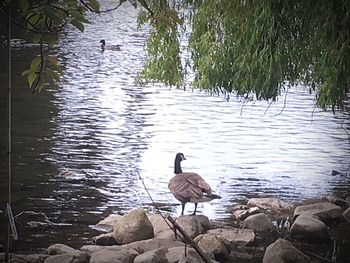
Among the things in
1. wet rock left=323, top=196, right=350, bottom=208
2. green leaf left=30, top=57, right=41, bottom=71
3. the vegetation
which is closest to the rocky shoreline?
wet rock left=323, top=196, right=350, bottom=208

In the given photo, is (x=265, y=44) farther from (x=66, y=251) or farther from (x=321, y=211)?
(x=66, y=251)

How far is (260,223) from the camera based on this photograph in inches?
202

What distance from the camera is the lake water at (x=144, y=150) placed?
575cm

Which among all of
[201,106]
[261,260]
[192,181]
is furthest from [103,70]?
[261,260]

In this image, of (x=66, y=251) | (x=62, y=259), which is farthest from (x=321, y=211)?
(x=62, y=259)

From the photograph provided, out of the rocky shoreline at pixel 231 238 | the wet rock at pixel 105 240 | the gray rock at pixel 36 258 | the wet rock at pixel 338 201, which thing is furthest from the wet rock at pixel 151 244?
the wet rock at pixel 338 201

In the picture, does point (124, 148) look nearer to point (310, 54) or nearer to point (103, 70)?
point (310, 54)

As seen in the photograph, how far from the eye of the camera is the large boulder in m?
4.77

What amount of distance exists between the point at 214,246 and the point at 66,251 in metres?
0.96

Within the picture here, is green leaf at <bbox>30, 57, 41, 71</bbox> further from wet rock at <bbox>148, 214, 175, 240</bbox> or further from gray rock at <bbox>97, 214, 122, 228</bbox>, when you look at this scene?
gray rock at <bbox>97, 214, 122, 228</bbox>

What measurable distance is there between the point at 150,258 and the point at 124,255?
21 cm

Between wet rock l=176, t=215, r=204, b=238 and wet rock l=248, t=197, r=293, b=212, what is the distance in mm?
854

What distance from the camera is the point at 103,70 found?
43.8ft

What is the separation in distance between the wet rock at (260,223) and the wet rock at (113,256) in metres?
1.09
